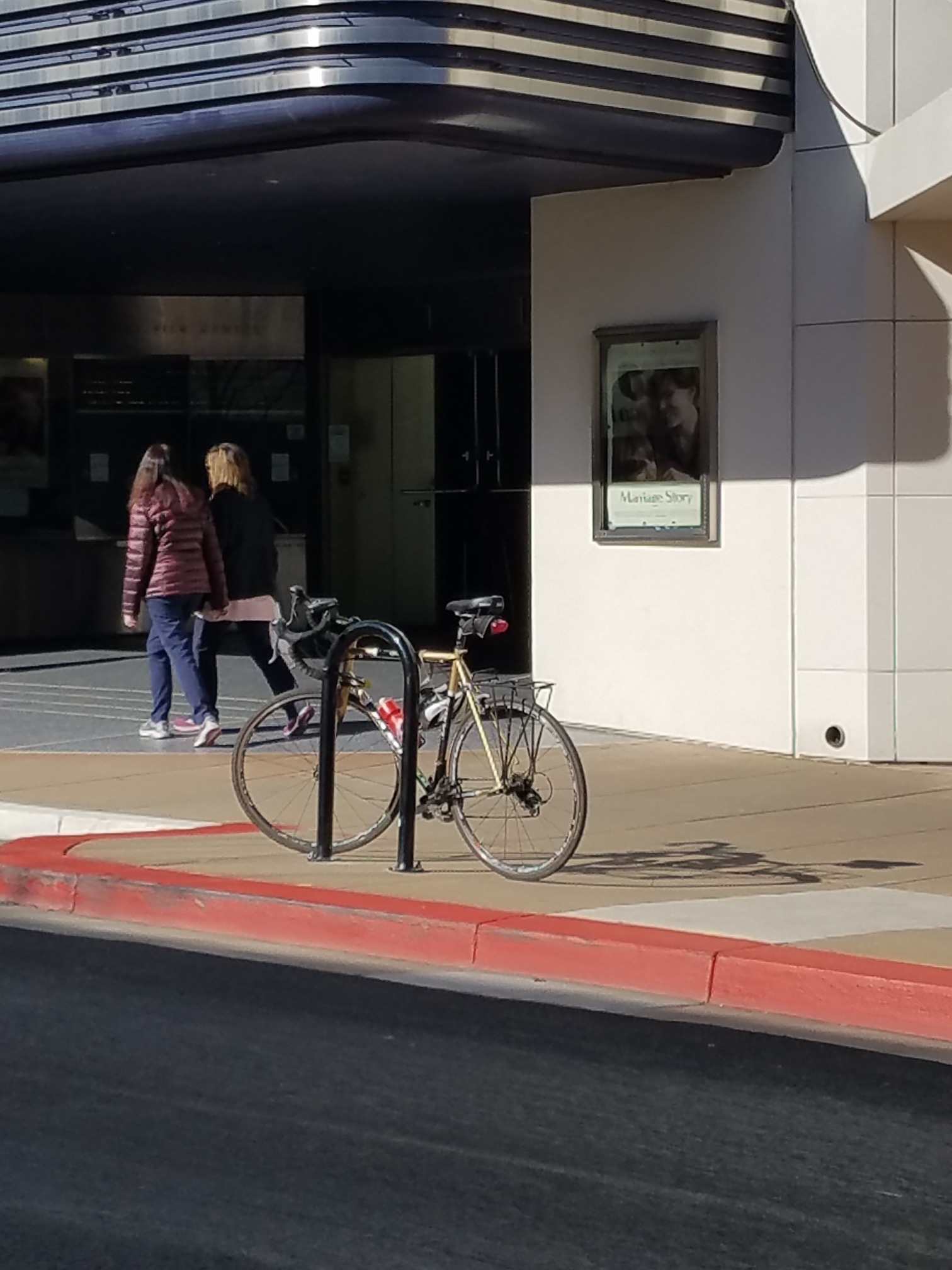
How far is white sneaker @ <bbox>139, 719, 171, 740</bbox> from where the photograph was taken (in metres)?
13.2

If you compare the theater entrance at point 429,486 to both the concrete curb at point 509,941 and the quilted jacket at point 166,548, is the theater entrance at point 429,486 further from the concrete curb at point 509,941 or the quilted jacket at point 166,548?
the concrete curb at point 509,941

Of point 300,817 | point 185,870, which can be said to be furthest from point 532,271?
point 185,870

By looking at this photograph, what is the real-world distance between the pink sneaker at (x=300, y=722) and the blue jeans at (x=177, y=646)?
2.10 meters

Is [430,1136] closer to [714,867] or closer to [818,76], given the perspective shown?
[714,867]

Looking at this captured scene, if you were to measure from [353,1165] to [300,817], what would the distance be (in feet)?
15.1

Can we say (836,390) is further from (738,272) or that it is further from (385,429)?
(385,429)

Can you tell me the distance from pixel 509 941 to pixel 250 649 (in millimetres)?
5848

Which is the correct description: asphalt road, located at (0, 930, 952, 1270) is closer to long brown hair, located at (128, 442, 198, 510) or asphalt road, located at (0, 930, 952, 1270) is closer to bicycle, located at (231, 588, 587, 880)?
bicycle, located at (231, 588, 587, 880)

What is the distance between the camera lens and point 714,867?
898cm

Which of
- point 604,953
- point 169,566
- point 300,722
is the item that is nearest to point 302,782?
point 300,722

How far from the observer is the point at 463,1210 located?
16.5ft

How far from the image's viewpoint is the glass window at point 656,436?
42.3ft

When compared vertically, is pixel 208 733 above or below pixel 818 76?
below

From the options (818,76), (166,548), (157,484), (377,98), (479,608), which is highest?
(818,76)
